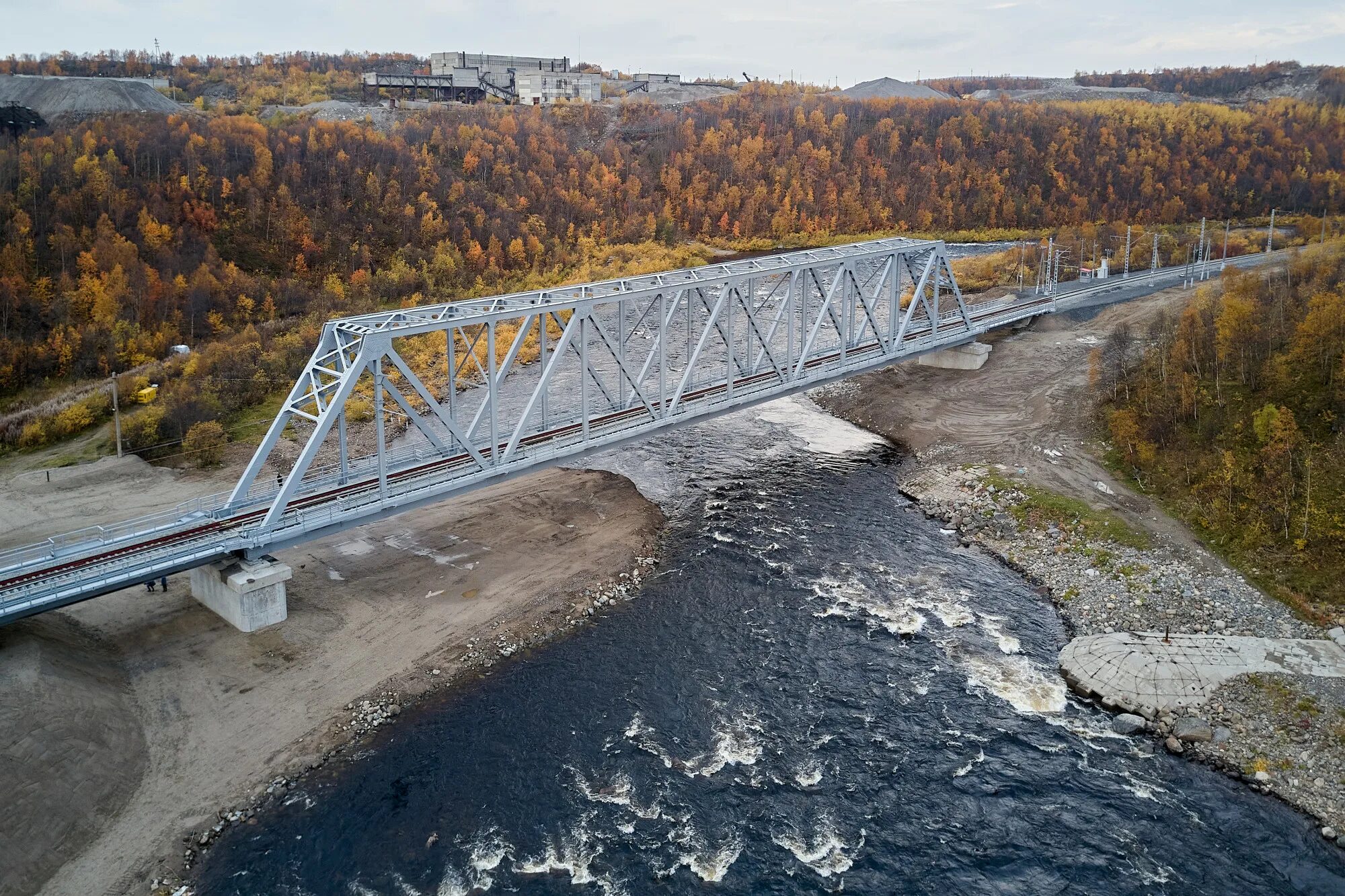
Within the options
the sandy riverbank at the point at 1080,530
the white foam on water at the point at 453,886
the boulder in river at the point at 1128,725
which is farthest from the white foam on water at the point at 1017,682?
the white foam on water at the point at 453,886

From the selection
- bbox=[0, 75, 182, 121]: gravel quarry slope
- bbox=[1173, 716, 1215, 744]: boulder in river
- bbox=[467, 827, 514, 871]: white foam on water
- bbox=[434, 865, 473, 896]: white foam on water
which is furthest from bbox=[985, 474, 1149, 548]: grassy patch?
bbox=[0, 75, 182, 121]: gravel quarry slope

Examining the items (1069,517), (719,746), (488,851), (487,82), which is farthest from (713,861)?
(487,82)

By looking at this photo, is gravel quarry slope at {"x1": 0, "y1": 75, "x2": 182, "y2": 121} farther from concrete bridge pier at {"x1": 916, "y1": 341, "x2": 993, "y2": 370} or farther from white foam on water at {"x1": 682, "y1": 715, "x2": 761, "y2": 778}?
white foam on water at {"x1": 682, "y1": 715, "x2": 761, "y2": 778}

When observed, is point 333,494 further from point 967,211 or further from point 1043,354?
point 967,211

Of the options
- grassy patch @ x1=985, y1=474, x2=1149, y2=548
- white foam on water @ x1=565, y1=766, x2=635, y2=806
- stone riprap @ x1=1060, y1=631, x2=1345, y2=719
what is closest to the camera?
white foam on water @ x1=565, y1=766, x2=635, y2=806

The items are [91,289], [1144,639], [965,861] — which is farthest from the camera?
[91,289]

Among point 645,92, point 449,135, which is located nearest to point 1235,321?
point 449,135

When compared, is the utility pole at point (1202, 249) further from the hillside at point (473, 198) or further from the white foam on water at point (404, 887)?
the white foam on water at point (404, 887)
